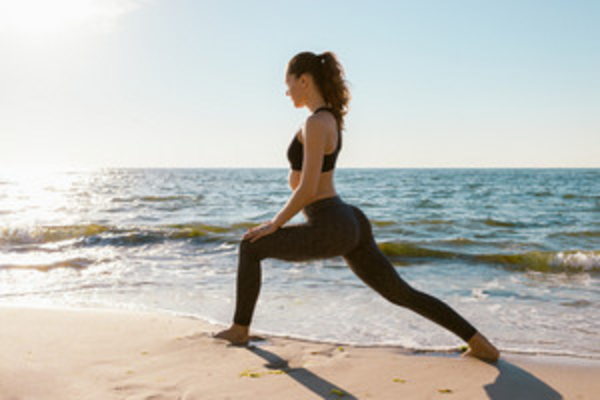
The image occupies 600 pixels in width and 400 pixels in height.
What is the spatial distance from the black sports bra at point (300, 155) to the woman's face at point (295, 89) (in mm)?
159

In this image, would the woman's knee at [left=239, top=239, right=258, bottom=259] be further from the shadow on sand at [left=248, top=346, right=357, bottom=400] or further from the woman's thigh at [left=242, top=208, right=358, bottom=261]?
the shadow on sand at [left=248, top=346, right=357, bottom=400]

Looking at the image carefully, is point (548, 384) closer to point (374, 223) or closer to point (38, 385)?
point (38, 385)

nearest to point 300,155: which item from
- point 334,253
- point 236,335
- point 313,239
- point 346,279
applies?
point 313,239

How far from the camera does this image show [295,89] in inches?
137

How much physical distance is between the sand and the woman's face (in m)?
1.68

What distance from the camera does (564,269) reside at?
346 inches

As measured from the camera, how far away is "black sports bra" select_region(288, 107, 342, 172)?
3395 mm

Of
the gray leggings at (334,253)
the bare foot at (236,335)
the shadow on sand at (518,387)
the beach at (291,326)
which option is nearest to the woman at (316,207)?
the gray leggings at (334,253)

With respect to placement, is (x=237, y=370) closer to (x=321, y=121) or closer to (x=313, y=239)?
(x=313, y=239)

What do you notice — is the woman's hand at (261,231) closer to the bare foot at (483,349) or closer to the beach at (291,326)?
the beach at (291,326)

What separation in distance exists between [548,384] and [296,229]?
5.86ft

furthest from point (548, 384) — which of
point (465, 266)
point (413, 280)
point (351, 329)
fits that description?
point (465, 266)

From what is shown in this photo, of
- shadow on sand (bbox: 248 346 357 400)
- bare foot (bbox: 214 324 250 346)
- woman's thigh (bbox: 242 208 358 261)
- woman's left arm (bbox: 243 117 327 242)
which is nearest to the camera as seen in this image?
shadow on sand (bbox: 248 346 357 400)

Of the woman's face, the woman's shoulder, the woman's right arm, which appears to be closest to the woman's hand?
the woman's right arm
